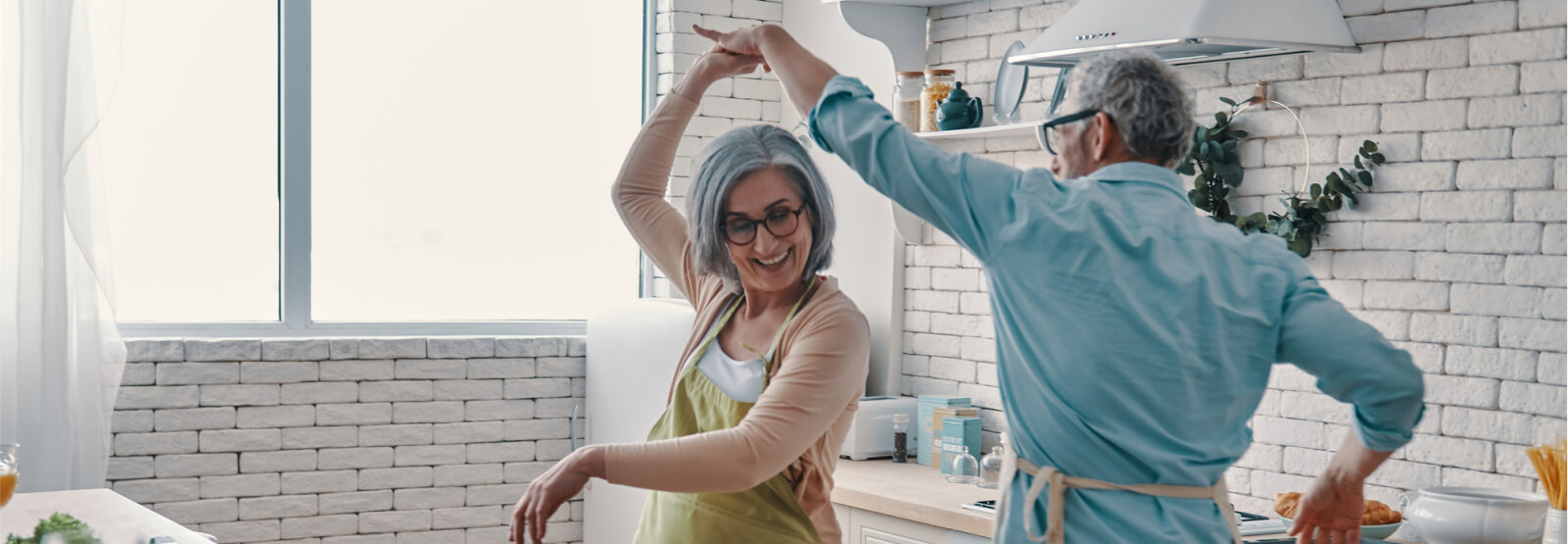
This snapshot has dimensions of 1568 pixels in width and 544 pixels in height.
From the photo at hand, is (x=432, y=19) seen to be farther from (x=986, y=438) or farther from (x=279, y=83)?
(x=986, y=438)

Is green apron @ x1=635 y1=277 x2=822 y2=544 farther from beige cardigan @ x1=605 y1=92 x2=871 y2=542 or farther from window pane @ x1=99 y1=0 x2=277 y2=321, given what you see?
window pane @ x1=99 y1=0 x2=277 y2=321

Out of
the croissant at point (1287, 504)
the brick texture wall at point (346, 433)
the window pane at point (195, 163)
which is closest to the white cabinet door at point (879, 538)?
the croissant at point (1287, 504)

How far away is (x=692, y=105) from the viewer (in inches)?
75.5

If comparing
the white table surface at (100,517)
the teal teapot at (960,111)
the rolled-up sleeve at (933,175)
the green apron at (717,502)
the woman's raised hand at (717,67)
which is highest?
the teal teapot at (960,111)

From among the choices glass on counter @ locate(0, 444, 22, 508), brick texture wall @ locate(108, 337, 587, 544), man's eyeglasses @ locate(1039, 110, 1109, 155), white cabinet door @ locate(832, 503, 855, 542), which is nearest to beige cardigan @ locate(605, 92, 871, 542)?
man's eyeglasses @ locate(1039, 110, 1109, 155)

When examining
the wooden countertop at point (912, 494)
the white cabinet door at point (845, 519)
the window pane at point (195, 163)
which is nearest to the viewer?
the wooden countertop at point (912, 494)

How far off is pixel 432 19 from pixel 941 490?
6.95 ft

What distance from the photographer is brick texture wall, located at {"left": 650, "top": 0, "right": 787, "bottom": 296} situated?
431cm

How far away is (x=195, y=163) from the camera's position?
3.76 metres

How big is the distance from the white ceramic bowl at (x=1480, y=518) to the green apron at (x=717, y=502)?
1402mm

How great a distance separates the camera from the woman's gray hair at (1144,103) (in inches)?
62.1

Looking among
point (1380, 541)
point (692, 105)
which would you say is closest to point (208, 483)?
point (692, 105)

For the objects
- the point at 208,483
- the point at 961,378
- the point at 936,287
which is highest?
the point at 936,287

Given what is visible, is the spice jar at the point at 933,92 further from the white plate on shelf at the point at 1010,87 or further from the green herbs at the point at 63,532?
the green herbs at the point at 63,532
